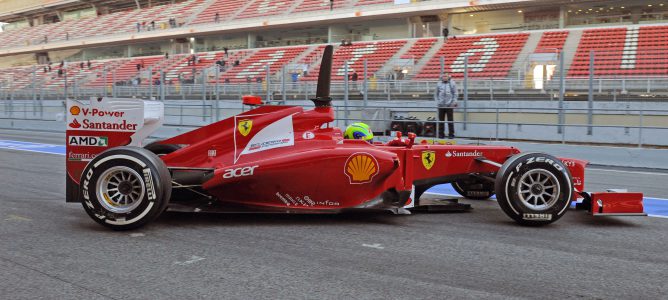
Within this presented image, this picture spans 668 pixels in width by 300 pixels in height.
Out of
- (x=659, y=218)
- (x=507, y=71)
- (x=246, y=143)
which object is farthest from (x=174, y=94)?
(x=659, y=218)

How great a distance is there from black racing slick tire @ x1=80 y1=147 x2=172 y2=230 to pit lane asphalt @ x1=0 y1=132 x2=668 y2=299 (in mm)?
141

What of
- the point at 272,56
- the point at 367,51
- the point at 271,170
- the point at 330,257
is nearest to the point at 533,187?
the point at 330,257

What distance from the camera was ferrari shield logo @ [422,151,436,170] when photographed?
17.4 ft

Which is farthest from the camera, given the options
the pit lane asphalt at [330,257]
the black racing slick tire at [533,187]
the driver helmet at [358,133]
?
the driver helmet at [358,133]

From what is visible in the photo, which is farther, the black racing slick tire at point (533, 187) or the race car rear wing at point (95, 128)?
the race car rear wing at point (95, 128)

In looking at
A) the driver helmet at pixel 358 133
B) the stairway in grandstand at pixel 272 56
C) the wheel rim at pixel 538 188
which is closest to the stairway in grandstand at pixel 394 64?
the stairway in grandstand at pixel 272 56

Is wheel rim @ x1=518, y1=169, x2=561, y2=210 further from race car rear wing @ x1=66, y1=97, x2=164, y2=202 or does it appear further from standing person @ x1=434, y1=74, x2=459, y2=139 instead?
standing person @ x1=434, y1=74, x2=459, y2=139

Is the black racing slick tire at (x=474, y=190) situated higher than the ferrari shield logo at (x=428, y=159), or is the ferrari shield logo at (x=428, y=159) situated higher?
the ferrari shield logo at (x=428, y=159)

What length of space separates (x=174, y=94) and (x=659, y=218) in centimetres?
1816

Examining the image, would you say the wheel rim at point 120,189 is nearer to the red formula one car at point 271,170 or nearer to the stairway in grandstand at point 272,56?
the red formula one car at point 271,170

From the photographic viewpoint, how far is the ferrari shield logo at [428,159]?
5.30m

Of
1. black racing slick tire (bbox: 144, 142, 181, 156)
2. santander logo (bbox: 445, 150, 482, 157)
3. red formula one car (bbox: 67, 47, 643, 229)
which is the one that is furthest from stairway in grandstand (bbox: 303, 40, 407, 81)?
red formula one car (bbox: 67, 47, 643, 229)

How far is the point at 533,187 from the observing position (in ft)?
16.2

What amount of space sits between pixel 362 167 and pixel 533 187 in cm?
147
